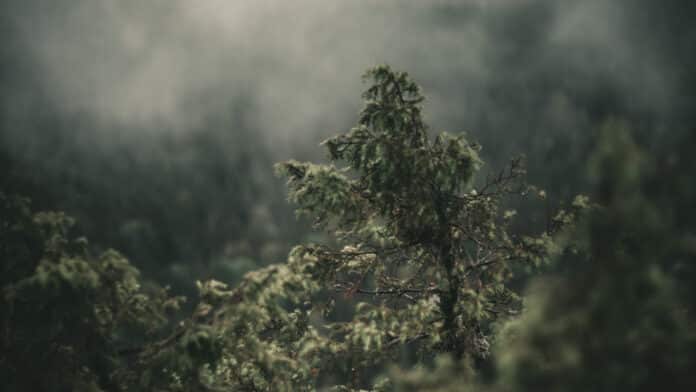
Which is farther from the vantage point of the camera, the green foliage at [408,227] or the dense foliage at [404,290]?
the green foliage at [408,227]

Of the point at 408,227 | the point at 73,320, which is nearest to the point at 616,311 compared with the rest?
the point at 408,227

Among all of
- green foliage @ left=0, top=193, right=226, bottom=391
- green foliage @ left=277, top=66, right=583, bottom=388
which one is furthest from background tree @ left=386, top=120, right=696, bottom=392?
green foliage @ left=0, top=193, right=226, bottom=391

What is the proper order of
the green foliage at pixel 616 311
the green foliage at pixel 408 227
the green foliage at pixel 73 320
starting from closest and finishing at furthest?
the green foliage at pixel 616 311
the green foliage at pixel 73 320
the green foliage at pixel 408 227

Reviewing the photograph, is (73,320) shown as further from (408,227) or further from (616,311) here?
(616,311)

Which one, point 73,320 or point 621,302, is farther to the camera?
point 73,320

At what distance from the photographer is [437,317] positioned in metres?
6.49

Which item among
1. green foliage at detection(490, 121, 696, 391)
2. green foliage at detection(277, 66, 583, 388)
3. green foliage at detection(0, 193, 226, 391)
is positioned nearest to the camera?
green foliage at detection(490, 121, 696, 391)

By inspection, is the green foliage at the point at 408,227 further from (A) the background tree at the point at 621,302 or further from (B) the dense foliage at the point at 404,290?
(A) the background tree at the point at 621,302

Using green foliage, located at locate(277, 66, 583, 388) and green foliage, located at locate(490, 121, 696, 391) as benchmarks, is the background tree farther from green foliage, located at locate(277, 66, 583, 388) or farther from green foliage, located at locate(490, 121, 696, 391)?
green foliage, located at locate(277, 66, 583, 388)

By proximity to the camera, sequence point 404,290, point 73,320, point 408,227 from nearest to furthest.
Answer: point 73,320 < point 408,227 < point 404,290

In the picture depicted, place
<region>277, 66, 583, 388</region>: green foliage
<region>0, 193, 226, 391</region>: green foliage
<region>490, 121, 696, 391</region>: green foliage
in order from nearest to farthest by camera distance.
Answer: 1. <region>490, 121, 696, 391</region>: green foliage
2. <region>0, 193, 226, 391</region>: green foliage
3. <region>277, 66, 583, 388</region>: green foliage

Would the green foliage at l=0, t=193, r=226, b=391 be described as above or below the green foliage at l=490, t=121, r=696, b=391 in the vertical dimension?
above

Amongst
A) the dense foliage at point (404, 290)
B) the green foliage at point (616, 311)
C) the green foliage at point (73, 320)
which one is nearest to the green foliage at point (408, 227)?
the dense foliage at point (404, 290)

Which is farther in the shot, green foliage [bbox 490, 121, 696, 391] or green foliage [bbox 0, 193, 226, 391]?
green foliage [bbox 0, 193, 226, 391]
